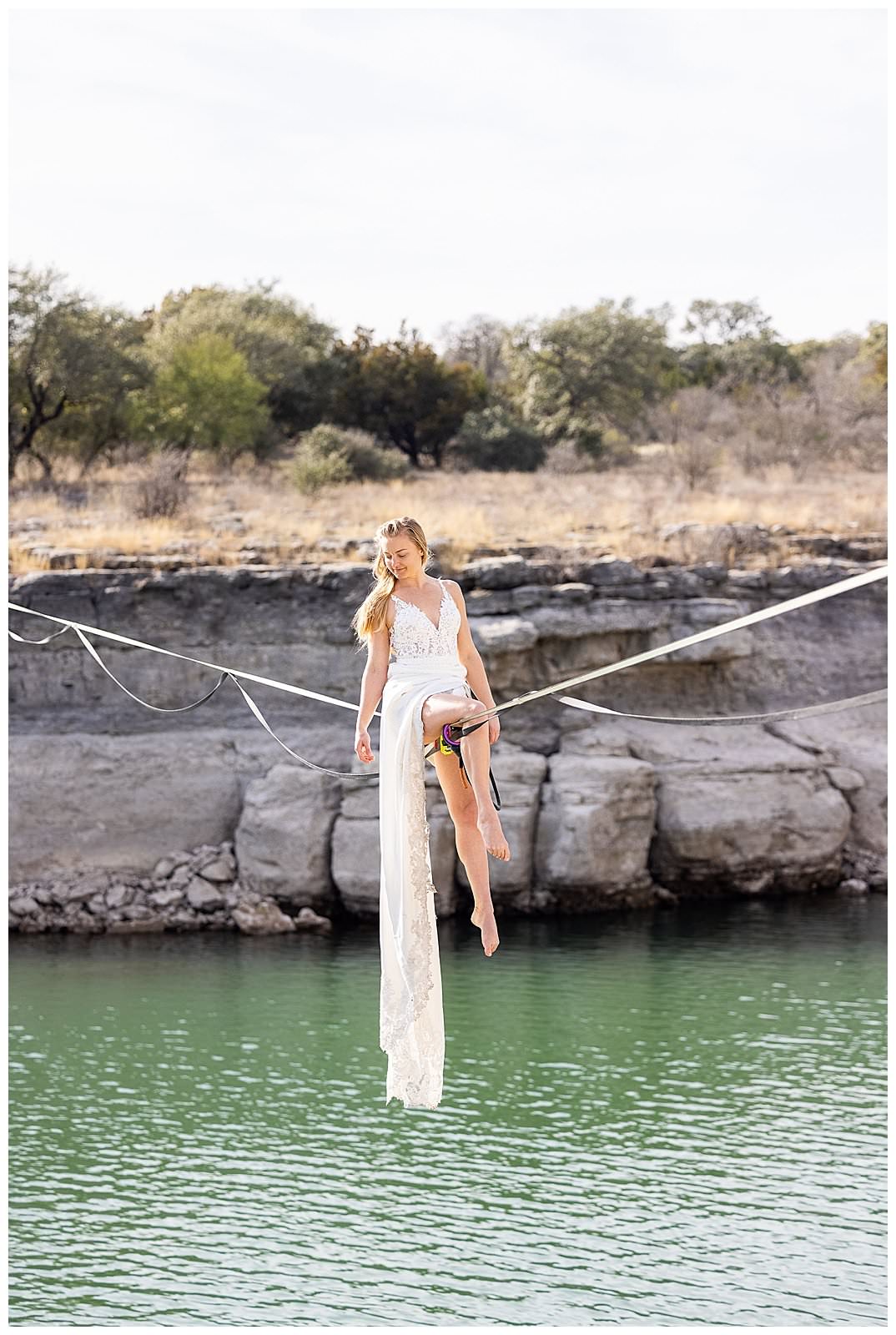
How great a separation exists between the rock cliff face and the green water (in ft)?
2.59

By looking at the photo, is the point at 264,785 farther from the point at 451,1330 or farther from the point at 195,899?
the point at 451,1330

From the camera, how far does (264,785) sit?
17.8 m

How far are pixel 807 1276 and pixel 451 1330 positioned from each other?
2.16 m

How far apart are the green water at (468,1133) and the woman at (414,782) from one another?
4.58 m

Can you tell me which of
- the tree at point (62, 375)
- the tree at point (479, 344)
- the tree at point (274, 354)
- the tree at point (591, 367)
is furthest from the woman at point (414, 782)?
the tree at point (479, 344)

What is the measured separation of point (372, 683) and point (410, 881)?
0.65 meters

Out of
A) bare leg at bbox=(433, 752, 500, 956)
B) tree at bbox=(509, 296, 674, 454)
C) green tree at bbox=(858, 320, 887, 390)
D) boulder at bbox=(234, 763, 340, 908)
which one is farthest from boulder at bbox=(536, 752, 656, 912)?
green tree at bbox=(858, 320, 887, 390)

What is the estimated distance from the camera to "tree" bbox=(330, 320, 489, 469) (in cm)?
3353

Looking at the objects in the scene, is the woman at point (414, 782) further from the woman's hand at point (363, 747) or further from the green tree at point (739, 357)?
the green tree at point (739, 357)

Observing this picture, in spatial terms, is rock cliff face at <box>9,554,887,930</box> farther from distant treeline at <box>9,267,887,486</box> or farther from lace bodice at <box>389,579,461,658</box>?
lace bodice at <box>389,579,461,658</box>

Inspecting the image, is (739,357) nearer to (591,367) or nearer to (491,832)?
(591,367)

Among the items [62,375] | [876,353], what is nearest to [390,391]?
[62,375]

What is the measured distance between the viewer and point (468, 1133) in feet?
39.5

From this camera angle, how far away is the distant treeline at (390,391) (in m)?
28.8
